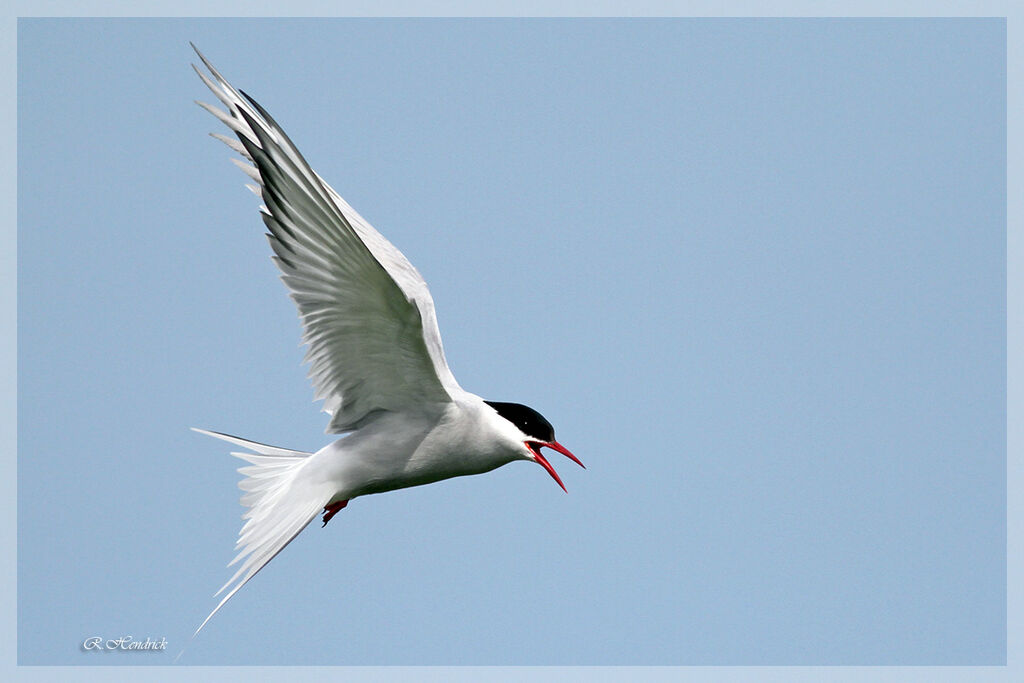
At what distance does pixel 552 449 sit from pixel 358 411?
81 centimetres

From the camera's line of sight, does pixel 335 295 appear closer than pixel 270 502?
Yes

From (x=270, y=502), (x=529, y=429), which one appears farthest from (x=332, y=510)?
(x=529, y=429)

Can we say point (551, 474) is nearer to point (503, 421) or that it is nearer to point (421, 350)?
point (503, 421)

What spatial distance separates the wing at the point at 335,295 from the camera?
340cm

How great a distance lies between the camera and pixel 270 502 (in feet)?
13.8

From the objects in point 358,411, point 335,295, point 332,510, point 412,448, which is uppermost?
point 335,295

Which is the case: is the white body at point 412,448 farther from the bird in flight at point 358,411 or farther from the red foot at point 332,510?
the red foot at point 332,510

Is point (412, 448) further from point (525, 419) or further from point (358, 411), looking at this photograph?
point (525, 419)

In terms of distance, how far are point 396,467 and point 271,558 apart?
23.3 inches

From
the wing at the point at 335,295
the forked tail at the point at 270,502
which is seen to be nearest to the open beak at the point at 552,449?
the wing at the point at 335,295

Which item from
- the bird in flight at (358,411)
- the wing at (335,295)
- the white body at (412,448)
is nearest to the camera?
the wing at (335,295)

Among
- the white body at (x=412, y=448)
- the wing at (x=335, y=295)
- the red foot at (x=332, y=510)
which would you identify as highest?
the wing at (x=335, y=295)

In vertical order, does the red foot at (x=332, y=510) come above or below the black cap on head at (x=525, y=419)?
below

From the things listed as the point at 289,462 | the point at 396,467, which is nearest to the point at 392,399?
the point at 396,467
